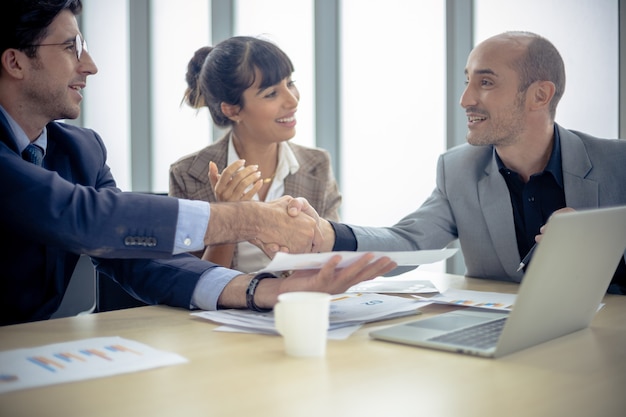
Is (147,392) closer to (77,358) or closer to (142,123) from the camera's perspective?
(77,358)

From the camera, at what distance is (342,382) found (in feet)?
2.94

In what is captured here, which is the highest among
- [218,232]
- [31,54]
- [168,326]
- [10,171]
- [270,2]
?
[270,2]

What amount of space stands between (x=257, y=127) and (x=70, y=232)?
175 cm

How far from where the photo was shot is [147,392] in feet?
2.79

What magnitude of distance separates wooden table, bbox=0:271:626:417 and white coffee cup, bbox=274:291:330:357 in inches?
0.8

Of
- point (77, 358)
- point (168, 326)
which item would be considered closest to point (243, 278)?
point (168, 326)

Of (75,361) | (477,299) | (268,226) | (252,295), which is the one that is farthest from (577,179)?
(75,361)

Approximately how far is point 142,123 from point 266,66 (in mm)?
2197

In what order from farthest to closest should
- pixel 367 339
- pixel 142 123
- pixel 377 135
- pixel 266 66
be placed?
1. pixel 142 123
2. pixel 377 135
3. pixel 266 66
4. pixel 367 339

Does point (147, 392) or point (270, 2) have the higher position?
point (270, 2)

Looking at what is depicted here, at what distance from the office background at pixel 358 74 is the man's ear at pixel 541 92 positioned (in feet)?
3.87

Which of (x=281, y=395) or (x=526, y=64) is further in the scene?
(x=526, y=64)

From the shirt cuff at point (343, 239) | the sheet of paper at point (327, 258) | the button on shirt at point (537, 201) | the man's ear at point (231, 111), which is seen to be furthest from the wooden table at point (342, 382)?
the man's ear at point (231, 111)

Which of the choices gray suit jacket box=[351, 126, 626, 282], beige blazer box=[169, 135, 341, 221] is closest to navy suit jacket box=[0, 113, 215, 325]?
gray suit jacket box=[351, 126, 626, 282]
